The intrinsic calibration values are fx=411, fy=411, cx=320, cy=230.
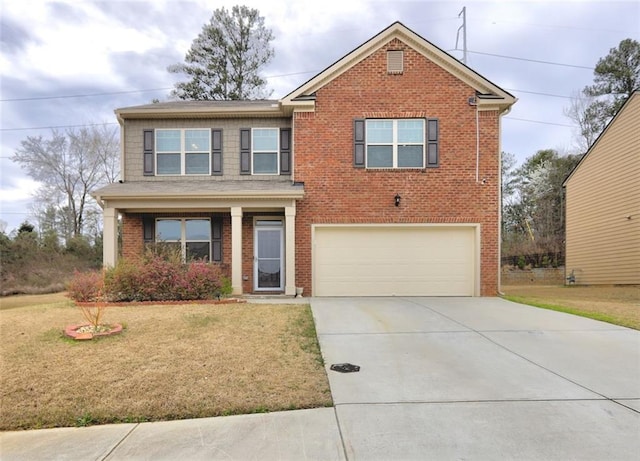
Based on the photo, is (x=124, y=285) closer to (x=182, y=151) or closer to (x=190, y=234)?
(x=190, y=234)

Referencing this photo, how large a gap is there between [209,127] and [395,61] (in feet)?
19.0

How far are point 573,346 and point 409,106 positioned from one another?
765 centimetres

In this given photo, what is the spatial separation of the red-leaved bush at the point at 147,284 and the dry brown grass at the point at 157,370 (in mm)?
1767

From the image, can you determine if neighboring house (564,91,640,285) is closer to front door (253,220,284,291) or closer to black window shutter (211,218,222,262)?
front door (253,220,284,291)

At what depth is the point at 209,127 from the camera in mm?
12422

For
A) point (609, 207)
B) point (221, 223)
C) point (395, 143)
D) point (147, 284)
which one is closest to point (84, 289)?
point (147, 284)

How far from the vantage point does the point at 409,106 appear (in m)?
11.6

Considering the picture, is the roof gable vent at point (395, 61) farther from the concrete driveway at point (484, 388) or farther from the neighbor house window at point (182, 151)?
the concrete driveway at point (484, 388)

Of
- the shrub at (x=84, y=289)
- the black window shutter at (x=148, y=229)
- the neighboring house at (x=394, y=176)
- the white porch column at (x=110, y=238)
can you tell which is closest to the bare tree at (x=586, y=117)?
the neighboring house at (x=394, y=176)

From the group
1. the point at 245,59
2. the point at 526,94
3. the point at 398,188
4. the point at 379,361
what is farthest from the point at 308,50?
the point at 379,361

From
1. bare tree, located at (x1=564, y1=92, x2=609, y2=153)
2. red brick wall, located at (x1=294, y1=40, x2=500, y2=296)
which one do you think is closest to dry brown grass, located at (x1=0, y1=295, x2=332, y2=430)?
red brick wall, located at (x1=294, y1=40, x2=500, y2=296)

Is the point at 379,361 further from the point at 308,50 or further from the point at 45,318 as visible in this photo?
the point at 308,50

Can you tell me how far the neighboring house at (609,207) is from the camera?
50.4ft

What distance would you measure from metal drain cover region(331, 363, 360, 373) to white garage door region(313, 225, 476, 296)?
631 centimetres
